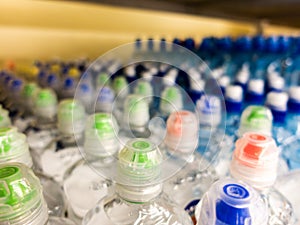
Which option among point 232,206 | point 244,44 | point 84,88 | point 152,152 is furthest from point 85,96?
point 244,44

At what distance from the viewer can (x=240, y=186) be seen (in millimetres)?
287

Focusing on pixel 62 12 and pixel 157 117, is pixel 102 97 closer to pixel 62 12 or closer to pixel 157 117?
pixel 157 117

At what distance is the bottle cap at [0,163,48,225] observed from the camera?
27 cm

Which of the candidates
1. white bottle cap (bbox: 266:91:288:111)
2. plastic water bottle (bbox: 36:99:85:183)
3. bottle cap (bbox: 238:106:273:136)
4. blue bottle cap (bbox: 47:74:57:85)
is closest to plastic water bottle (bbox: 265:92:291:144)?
white bottle cap (bbox: 266:91:288:111)

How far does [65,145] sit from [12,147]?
281mm

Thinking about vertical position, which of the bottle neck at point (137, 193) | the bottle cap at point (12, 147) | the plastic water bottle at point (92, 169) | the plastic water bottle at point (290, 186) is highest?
the bottle cap at point (12, 147)

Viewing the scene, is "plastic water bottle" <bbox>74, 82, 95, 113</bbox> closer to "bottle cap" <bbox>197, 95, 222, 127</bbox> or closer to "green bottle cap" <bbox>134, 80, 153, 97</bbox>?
"green bottle cap" <bbox>134, 80, 153, 97</bbox>

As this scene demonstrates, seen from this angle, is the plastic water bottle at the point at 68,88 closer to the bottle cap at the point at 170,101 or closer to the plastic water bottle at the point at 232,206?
the bottle cap at the point at 170,101

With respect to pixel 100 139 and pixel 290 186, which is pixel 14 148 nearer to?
pixel 100 139

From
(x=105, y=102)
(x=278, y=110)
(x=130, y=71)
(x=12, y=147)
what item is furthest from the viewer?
(x=130, y=71)

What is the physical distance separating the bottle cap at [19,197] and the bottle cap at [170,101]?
1.07 ft

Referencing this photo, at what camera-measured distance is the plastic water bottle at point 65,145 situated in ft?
1.98

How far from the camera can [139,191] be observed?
326mm

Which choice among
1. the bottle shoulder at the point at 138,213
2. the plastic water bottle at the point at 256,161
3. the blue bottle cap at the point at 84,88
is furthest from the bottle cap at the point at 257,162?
the blue bottle cap at the point at 84,88
